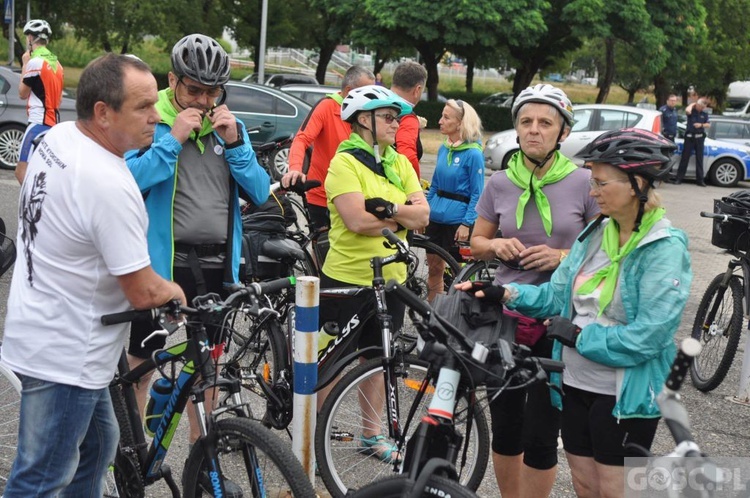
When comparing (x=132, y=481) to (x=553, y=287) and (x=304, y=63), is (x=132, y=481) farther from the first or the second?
(x=304, y=63)

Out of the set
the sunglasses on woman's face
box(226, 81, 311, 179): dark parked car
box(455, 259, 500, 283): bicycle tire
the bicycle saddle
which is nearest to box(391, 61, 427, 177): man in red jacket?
box(455, 259, 500, 283): bicycle tire

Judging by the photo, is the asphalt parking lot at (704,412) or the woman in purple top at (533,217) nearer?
the woman in purple top at (533,217)

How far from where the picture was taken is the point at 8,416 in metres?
4.06

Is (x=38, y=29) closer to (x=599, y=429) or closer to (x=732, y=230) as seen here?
(x=732, y=230)

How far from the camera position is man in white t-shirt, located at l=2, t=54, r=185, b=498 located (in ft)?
9.50

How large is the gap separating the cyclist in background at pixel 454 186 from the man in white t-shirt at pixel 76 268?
173 inches

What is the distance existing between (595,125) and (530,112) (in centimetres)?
1600

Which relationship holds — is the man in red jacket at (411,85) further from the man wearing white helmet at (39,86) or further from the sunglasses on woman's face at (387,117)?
the man wearing white helmet at (39,86)

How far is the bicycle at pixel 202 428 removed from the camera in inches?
130

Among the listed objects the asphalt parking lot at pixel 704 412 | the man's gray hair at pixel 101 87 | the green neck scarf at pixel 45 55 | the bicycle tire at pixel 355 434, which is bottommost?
the asphalt parking lot at pixel 704 412

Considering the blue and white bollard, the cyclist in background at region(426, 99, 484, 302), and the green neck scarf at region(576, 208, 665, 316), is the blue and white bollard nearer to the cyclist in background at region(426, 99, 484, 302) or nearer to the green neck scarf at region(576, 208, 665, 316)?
the green neck scarf at region(576, 208, 665, 316)

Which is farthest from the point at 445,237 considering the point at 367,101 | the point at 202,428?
the point at 202,428

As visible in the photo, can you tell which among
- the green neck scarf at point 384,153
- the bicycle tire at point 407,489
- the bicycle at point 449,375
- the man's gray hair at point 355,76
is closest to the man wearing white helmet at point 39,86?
the man's gray hair at point 355,76

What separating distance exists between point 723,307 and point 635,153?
3.76 metres
